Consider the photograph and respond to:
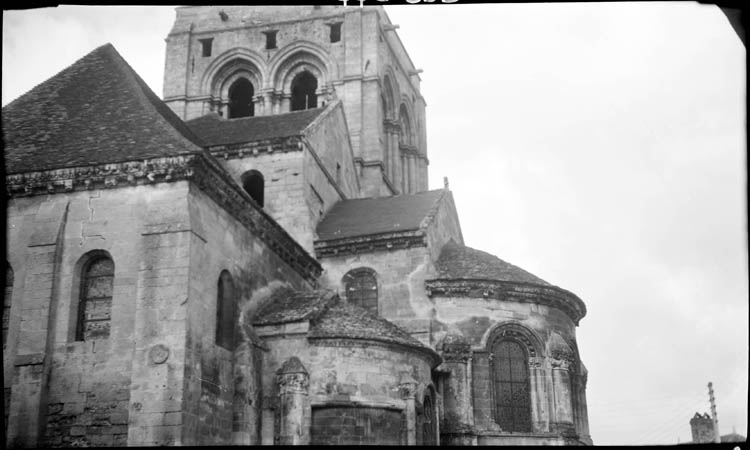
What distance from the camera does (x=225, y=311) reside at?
63.2ft

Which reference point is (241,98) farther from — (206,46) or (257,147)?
(257,147)

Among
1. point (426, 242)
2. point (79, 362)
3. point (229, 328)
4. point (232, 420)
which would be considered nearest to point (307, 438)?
point (232, 420)

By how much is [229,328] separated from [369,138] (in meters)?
18.5

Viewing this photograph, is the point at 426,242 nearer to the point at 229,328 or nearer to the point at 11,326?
the point at 229,328

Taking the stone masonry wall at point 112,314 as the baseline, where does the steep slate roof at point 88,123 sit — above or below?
above

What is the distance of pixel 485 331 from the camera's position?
24.4 meters

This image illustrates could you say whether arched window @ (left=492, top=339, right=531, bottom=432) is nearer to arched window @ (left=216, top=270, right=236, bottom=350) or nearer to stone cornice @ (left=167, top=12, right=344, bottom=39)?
arched window @ (left=216, top=270, right=236, bottom=350)

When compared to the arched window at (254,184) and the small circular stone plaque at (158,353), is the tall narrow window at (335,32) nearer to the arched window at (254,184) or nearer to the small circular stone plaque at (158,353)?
the arched window at (254,184)

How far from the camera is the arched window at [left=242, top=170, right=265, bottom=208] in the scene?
27016 millimetres

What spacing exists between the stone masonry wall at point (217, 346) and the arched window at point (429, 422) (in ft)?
13.3

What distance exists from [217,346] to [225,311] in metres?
1.14

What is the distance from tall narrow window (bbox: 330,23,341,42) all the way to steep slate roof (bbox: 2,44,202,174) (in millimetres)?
16851

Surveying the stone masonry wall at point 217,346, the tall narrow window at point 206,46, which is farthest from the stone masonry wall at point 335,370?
the tall narrow window at point 206,46

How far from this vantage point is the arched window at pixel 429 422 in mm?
20750
